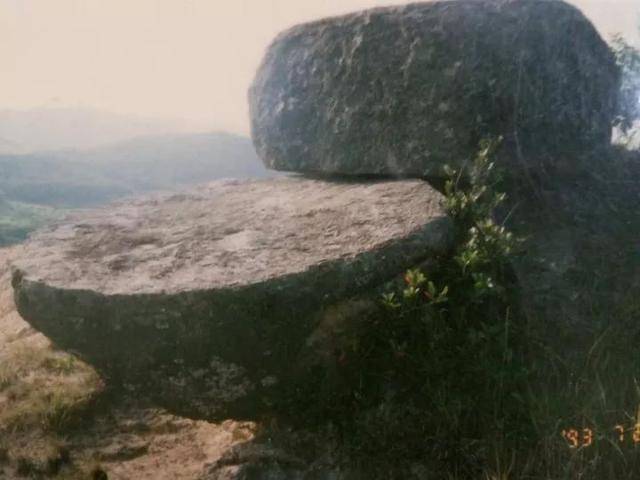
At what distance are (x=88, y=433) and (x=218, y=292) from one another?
66.6 inches

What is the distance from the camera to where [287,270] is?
3586 mm

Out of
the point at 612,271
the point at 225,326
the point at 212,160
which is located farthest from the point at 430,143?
the point at 212,160

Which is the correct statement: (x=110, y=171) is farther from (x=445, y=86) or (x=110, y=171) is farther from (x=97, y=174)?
(x=445, y=86)

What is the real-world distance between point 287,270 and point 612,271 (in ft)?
9.74

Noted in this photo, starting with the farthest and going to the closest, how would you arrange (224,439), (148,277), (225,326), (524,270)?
1. (524,270)
2. (224,439)
3. (148,277)
4. (225,326)

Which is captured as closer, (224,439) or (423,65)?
(224,439)

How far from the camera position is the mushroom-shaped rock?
3.51m

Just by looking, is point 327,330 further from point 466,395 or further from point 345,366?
point 466,395

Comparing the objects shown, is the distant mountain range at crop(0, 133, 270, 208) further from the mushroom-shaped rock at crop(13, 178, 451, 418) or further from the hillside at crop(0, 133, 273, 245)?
the mushroom-shaped rock at crop(13, 178, 451, 418)

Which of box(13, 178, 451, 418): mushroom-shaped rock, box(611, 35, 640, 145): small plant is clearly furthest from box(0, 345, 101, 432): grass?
box(611, 35, 640, 145): small plant

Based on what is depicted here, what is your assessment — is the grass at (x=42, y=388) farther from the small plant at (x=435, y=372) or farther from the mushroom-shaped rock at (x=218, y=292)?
the small plant at (x=435, y=372)

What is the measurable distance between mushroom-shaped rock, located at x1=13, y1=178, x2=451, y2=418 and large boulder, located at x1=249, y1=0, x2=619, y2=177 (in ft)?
2.70

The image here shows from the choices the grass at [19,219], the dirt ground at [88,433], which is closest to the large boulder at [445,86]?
the dirt ground at [88,433]
